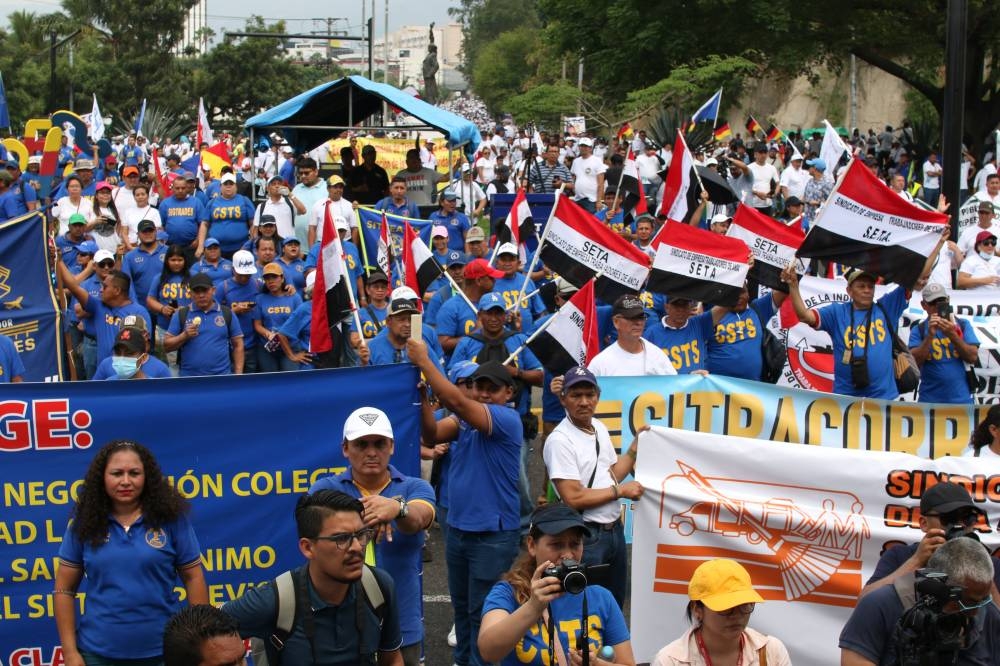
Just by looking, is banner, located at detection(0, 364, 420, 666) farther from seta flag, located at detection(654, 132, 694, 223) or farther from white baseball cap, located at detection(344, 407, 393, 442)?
seta flag, located at detection(654, 132, 694, 223)

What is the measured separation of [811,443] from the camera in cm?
751

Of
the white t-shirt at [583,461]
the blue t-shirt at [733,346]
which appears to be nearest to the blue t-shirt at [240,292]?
the blue t-shirt at [733,346]

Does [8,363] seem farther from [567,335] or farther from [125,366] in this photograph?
[567,335]

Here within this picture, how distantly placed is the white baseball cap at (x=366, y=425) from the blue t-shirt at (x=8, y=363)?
3519 mm

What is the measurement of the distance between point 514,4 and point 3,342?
155 meters

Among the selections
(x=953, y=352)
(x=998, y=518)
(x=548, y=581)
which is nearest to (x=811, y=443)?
(x=998, y=518)

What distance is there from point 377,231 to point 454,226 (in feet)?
5.04

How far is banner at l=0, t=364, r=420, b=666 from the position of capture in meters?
6.15

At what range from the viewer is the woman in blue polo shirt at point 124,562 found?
508 centimetres

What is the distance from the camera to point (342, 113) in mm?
20250

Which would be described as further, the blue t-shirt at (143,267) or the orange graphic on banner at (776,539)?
the blue t-shirt at (143,267)

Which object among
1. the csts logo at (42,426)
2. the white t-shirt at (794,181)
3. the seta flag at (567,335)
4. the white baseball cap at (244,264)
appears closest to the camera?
the csts logo at (42,426)

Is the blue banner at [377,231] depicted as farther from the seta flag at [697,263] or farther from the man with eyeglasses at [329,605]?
the man with eyeglasses at [329,605]

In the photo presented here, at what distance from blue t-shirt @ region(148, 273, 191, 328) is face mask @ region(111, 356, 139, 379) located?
3.27 meters
